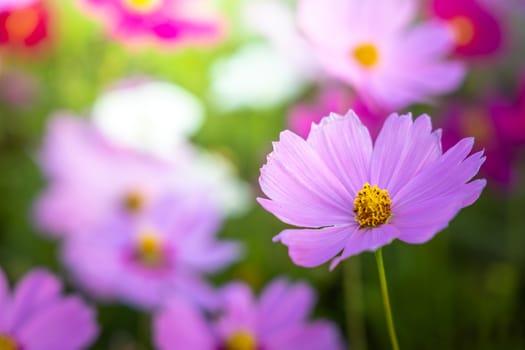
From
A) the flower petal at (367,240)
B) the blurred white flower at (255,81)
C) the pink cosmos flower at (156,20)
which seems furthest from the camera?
the blurred white flower at (255,81)

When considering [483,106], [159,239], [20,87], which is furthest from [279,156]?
[20,87]

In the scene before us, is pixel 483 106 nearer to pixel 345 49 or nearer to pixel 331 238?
pixel 345 49

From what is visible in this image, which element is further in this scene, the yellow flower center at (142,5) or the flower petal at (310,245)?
the yellow flower center at (142,5)

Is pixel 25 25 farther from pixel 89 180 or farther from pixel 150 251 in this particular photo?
pixel 150 251

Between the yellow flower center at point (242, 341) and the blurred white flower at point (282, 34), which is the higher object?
the blurred white flower at point (282, 34)

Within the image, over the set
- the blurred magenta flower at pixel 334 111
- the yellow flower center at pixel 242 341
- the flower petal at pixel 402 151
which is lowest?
the yellow flower center at pixel 242 341

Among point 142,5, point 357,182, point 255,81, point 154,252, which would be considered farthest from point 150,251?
point 255,81

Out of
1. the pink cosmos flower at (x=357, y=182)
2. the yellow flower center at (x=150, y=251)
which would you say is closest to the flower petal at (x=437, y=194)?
the pink cosmos flower at (x=357, y=182)

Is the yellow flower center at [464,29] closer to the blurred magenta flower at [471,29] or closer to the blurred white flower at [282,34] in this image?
the blurred magenta flower at [471,29]
